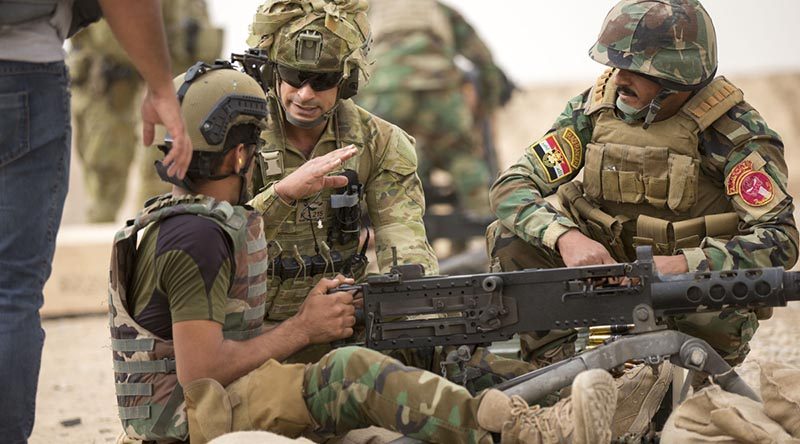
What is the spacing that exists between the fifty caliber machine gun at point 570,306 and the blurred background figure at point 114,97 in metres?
8.15

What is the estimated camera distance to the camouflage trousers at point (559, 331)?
16.0 feet

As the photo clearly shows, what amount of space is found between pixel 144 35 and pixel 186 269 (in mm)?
699

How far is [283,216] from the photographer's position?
484 centimetres

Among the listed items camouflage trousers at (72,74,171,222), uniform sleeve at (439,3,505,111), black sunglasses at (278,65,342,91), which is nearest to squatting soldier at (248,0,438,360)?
black sunglasses at (278,65,342,91)

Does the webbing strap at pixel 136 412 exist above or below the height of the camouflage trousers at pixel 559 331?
below

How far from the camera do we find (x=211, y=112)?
4.14 meters

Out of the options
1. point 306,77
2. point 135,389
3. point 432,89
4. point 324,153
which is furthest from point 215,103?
point 432,89

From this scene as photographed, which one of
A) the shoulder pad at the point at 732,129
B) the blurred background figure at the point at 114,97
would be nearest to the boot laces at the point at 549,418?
the shoulder pad at the point at 732,129

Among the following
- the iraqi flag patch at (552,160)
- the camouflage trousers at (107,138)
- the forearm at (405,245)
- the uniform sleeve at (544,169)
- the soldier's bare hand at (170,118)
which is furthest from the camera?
the camouflage trousers at (107,138)

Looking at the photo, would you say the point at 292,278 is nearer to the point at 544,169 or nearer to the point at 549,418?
the point at 544,169

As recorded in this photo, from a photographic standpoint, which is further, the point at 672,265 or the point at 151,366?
the point at 672,265

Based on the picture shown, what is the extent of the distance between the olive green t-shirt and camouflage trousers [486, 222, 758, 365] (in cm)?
140

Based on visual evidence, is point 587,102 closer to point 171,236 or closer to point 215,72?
point 215,72

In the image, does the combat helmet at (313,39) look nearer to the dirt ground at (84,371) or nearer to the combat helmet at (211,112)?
the combat helmet at (211,112)
